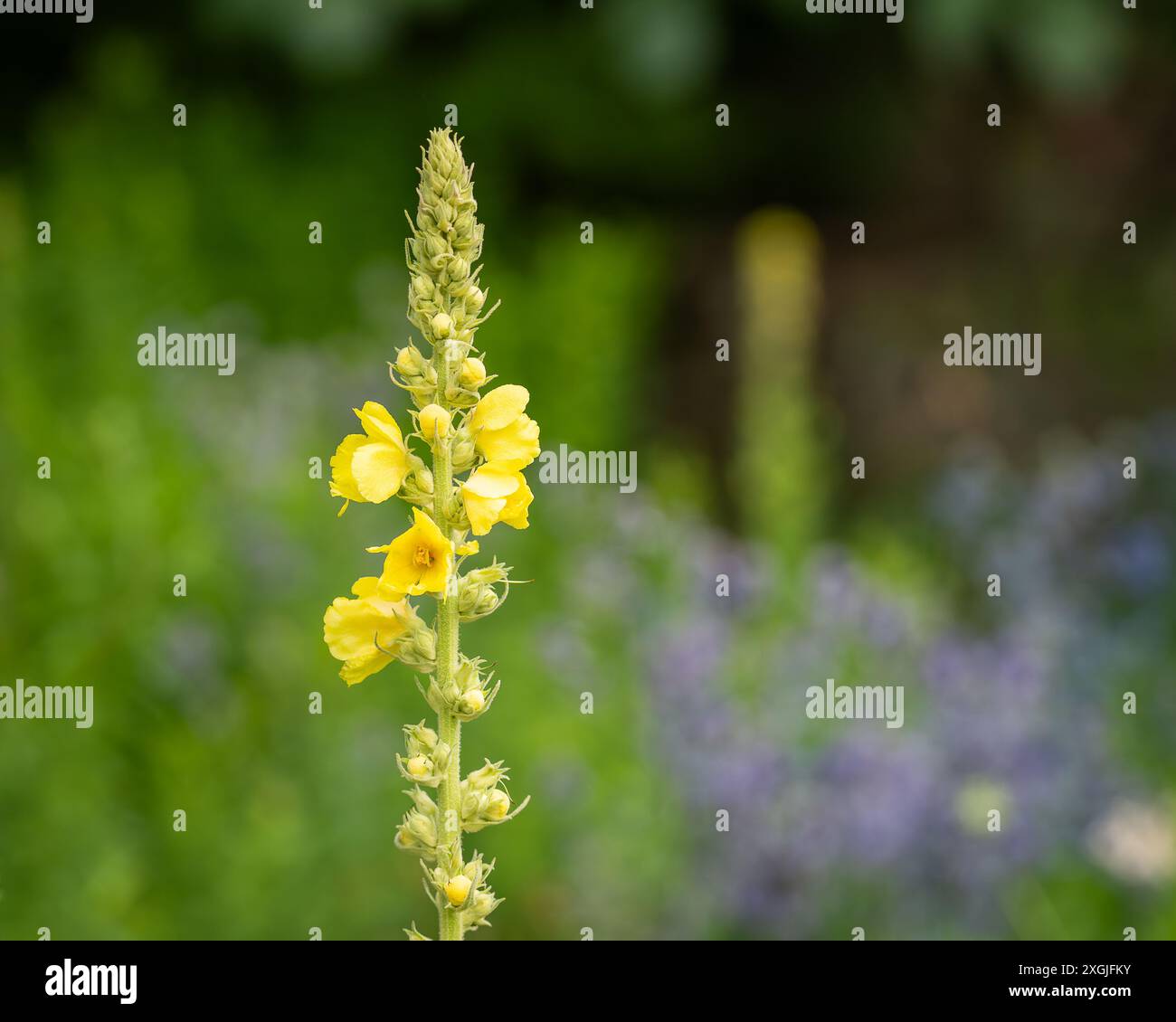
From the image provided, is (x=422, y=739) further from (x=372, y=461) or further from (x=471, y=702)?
(x=372, y=461)

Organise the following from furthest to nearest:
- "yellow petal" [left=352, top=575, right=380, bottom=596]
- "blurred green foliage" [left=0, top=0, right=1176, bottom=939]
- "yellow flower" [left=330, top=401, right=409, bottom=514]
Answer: "blurred green foliage" [left=0, top=0, right=1176, bottom=939]
"yellow flower" [left=330, top=401, right=409, bottom=514]
"yellow petal" [left=352, top=575, right=380, bottom=596]

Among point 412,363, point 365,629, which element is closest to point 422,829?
point 365,629

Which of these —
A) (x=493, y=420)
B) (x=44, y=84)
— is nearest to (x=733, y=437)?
(x=44, y=84)

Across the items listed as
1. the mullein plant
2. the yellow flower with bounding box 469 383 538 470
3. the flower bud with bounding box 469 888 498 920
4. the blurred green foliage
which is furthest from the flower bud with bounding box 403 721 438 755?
the blurred green foliage

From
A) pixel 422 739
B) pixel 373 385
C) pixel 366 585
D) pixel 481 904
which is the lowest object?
pixel 481 904

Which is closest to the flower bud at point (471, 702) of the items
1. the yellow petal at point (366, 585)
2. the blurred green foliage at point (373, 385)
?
the yellow petal at point (366, 585)

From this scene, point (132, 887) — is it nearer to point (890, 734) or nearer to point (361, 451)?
point (890, 734)

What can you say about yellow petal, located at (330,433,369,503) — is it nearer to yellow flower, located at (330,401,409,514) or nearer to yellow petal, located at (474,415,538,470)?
yellow flower, located at (330,401,409,514)
